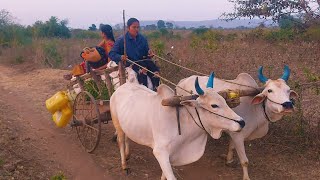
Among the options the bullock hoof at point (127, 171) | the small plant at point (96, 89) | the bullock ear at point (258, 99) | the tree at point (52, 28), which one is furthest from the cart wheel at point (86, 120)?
the tree at point (52, 28)

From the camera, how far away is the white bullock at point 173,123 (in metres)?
3.92

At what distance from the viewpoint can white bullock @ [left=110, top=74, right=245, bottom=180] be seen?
3922 mm

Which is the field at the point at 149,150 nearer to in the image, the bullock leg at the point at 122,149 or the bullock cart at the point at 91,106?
the bullock leg at the point at 122,149

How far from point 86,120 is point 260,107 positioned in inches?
94.9

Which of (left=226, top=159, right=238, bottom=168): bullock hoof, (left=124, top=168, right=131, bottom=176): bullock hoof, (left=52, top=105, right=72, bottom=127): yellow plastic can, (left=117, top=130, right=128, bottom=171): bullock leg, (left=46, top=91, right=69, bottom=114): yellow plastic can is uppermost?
(left=46, top=91, right=69, bottom=114): yellow plastic can

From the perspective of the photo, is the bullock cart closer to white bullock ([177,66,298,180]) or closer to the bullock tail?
the bullock tail

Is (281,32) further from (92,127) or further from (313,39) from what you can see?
(92,127)

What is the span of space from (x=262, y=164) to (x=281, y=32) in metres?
10.9

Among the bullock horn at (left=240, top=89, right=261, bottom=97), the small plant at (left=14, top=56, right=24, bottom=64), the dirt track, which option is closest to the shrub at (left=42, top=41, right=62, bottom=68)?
the small plant at (left=14, top=56, right=24, bottom=64)

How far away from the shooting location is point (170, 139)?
415cm

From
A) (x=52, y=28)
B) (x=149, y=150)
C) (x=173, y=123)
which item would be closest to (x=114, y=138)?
(x=149, y=150)

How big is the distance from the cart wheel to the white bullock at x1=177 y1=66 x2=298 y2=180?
177cm

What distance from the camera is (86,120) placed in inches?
223

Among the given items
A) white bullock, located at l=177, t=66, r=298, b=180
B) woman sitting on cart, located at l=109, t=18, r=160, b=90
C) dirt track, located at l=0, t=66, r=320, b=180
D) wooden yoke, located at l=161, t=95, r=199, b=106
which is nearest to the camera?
wooden yoke, located at l=161, t=95, r=199, b=106
